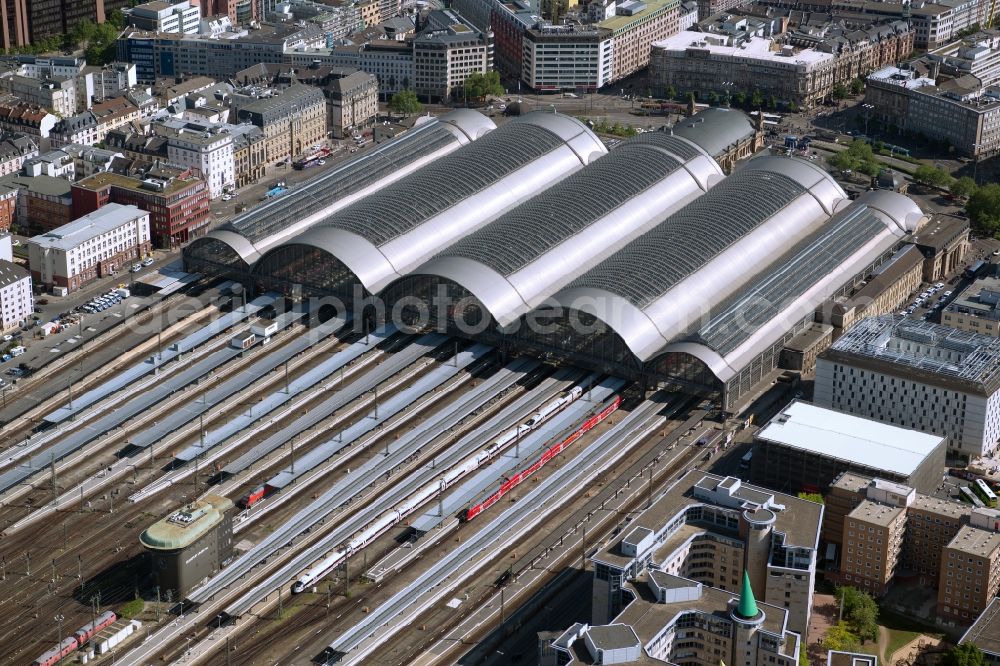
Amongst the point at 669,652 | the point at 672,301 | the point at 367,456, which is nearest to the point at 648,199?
the point at 672,301

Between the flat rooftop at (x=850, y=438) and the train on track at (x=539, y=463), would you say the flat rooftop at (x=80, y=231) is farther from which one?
the flat rooftop at (x=850, y=438)

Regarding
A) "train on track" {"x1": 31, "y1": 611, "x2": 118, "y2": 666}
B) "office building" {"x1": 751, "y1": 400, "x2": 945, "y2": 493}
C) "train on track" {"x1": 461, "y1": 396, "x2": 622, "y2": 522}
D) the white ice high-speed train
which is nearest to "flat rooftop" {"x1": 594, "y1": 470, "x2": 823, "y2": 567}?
"office building" {"x1": 751, "y1": 400, "x2": 945, "y2": 493}

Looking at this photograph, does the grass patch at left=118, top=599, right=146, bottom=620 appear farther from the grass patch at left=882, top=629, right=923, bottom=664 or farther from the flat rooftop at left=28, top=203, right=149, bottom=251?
the flat rooftop at left=28, top=203, right=149, bottom=251

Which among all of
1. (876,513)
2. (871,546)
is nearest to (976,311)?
(876,513)

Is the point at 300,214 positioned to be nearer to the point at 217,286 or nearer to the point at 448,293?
the point at 217,286

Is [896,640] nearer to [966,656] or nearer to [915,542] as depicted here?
[915,542]

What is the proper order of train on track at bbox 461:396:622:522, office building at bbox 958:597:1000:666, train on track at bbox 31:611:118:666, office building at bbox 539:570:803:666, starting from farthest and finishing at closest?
train on track at bbox 461:396:622:522 → train on track at bbox 31:611:118:666 → office building at bbox 958:597:1000:666 → office building at bbox 539:570:803:666
